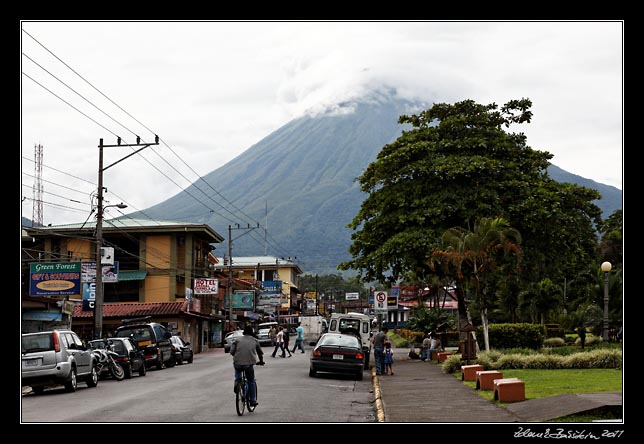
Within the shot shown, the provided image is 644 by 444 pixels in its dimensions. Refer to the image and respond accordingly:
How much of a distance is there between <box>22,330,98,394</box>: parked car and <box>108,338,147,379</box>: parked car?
5.63m

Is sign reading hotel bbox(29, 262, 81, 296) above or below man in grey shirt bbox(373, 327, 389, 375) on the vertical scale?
above

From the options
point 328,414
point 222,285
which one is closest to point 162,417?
point 328,414

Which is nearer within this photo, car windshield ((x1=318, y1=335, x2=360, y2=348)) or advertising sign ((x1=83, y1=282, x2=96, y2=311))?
car windshield ((x1=318, y1=335, x2=360, y2=348))

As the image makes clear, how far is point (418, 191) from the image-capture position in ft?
117

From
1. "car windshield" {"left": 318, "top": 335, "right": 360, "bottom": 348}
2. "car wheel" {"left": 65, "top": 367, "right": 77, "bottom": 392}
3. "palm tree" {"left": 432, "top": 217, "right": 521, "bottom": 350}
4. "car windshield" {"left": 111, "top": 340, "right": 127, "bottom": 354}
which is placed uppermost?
"palm tree" {"left": 432, "top": 217, "right": 521, "bottom": 350}

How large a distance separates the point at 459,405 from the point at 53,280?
70.2 ft

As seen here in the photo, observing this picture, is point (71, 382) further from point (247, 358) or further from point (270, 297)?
point (270, 297)

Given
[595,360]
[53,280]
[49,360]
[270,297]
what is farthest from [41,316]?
[270,297]

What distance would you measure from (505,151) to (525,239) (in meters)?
3.75

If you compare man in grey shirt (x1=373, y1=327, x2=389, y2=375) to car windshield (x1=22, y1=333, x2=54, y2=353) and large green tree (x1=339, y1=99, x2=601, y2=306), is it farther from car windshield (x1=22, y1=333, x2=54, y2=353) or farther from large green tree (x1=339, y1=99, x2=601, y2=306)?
car windshield (x1=22, y1=333, x2=54, y2=353)

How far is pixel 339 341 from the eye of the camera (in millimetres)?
27984

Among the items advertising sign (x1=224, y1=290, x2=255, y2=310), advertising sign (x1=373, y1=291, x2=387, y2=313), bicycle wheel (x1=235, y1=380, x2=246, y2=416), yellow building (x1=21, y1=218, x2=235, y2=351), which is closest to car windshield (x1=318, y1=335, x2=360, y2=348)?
bicycle wheel (x1=235, y1=380, x2=246, y2=416)

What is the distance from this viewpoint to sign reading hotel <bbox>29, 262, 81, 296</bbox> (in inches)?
1335
